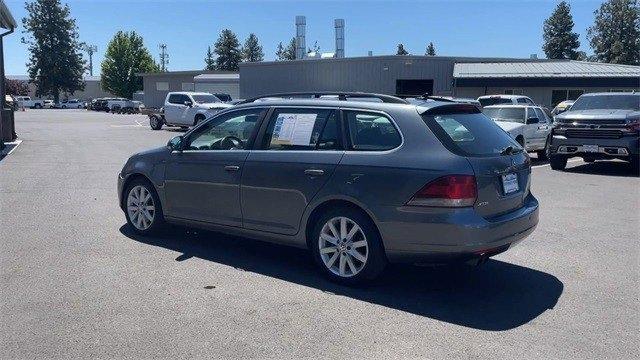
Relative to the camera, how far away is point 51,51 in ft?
270

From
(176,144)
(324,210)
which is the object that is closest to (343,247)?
(324,210)

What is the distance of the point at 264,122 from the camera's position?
18.7 feet

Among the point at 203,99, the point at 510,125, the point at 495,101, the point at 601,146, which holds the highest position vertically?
the point at 203,99

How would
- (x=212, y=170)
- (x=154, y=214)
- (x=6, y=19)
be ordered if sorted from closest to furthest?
(x=212, y=170), (x=154, y=214), (x=6, y=19)

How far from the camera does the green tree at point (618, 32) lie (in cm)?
7462

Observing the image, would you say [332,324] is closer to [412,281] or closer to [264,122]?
[412,281]

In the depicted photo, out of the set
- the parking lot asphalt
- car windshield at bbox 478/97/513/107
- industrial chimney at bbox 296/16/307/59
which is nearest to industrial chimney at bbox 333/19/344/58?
industrial chimney at bbox 296/16/307/59

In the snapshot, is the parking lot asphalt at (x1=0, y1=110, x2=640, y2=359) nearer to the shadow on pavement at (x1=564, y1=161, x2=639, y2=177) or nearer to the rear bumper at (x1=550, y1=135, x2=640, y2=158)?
the rear bumper at (x1=550, y1=135, x2=640, y2=158)

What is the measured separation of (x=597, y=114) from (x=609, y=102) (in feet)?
3.51

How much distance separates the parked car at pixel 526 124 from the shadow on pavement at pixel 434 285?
32.0 feet

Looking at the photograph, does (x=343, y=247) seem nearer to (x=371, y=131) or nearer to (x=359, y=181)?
(x=359, y=181)

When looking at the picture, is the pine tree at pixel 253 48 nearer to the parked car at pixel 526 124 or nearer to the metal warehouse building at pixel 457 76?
the metal warehouse building at pixel 457 76

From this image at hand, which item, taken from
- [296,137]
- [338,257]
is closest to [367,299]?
[338,257]

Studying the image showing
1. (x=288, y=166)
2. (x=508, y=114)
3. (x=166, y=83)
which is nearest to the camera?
(x=288, y=166)
